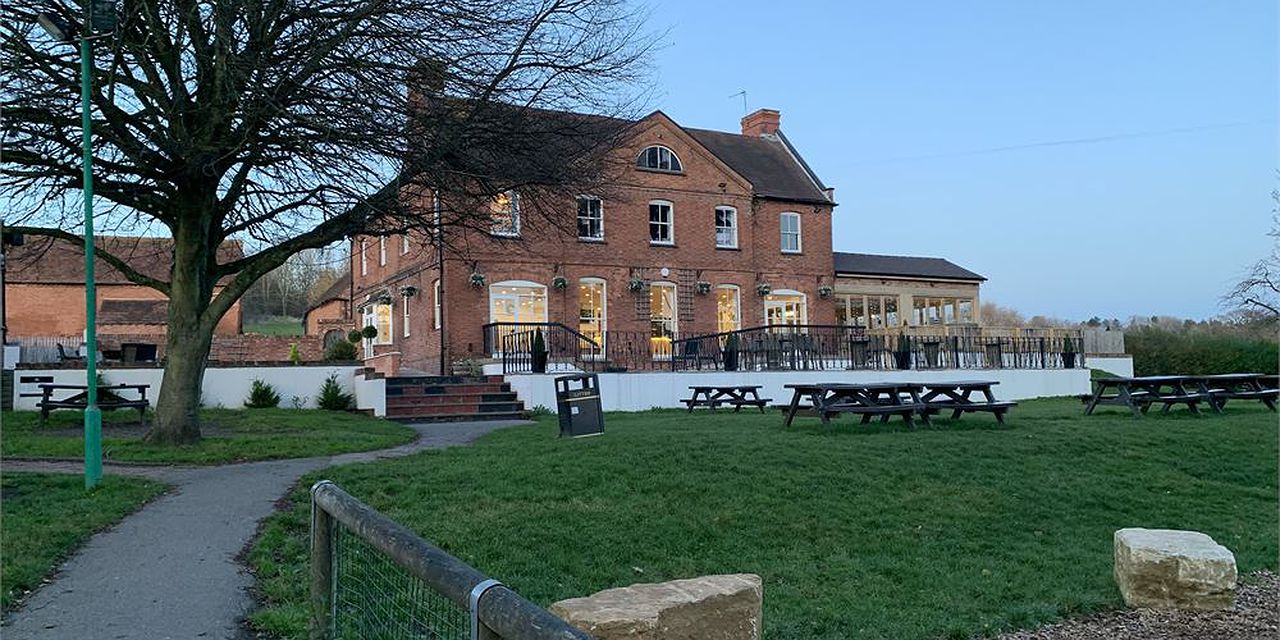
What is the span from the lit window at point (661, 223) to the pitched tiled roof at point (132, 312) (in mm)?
22786

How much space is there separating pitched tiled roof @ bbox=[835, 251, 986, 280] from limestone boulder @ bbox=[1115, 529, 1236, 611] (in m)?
25.0

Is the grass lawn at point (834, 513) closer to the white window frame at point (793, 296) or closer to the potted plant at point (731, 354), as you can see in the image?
the potted plant at point (731, 354)

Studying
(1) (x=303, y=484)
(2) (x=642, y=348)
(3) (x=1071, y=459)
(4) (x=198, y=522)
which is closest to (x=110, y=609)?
(4) (x=198, y=522)

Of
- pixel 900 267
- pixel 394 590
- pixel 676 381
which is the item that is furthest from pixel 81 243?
pixel 900 267

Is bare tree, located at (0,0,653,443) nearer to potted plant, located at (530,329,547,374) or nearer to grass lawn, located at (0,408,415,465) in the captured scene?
grass lawn, located at (0,408,415,465)

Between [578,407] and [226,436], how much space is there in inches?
218

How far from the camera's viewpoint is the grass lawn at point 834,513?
6.44 m

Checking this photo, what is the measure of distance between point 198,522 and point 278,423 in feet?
28.8

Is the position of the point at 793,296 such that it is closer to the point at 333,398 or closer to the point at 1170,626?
the point at 333,398

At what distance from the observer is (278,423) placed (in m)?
16.0

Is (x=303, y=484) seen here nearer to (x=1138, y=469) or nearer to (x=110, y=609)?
(x=110, y=609)

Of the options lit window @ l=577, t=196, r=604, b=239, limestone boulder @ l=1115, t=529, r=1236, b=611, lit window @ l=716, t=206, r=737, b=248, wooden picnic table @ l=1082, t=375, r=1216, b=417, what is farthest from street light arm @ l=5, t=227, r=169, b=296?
lit window @ l=716, t=206, r=737, b=248

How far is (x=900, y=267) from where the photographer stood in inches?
1336

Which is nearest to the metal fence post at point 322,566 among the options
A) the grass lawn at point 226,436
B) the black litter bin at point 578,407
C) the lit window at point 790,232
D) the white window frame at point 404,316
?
the grass lawn at point 226,436
